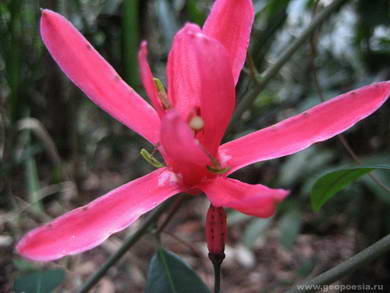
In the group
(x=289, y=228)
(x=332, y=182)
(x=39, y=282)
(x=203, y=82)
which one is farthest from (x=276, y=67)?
(x=289, y=228)

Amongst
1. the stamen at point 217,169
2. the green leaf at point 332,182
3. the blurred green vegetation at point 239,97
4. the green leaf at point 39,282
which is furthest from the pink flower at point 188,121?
the blurred green vegetation at point 239,97

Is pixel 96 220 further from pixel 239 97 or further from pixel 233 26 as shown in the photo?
pixel 239 97

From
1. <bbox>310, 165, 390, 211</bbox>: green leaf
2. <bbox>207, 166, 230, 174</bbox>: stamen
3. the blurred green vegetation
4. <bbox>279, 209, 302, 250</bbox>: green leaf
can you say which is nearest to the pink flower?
<bbox>207, 166, 230, 174</bbox>: stamen

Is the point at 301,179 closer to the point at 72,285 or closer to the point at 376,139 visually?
the point at 376,139

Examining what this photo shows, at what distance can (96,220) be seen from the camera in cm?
35

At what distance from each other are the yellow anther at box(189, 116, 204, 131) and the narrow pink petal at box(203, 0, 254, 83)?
0.07 meters

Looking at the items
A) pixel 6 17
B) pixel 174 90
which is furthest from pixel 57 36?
pixel 6 17

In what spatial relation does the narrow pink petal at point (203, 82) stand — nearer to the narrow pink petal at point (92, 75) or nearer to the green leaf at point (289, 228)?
the narrow pink petal at point (92, 75)

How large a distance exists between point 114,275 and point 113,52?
0.69 meters

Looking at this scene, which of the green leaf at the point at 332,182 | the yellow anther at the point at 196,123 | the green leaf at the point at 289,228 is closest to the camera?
the yellow anther at the point at 196,123

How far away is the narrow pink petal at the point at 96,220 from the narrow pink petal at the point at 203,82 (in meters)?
0.06

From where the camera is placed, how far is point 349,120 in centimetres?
37

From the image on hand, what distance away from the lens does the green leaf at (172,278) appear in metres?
0.52

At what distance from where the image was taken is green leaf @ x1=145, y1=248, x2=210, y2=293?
517 mm
